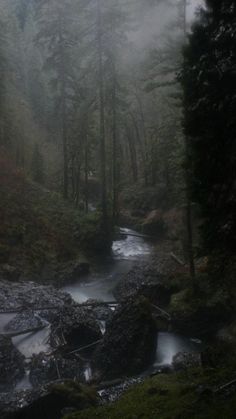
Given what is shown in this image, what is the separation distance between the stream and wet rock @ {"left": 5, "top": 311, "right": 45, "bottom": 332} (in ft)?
1.07

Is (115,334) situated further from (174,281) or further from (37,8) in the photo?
(37,8)

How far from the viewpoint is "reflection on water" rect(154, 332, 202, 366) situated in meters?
16.3

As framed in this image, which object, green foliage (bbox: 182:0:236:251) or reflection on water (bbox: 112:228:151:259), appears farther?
reflection on water (bbox: 112:228:151:259)

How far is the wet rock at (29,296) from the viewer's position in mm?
20031

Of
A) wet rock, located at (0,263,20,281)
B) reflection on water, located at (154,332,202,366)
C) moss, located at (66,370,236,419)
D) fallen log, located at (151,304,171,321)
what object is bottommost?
reflection on water, located at (154,332,202,366)

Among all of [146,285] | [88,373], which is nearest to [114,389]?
[88,373]

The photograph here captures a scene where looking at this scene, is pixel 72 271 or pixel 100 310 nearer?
pixel 100 310

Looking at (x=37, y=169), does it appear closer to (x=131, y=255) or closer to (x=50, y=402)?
(x=131, y=255)

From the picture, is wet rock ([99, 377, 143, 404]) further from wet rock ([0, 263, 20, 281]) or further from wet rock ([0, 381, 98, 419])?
wet rock ([0, 263, 20, 281])

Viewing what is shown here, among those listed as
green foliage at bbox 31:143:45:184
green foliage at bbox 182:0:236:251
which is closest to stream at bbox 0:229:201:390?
green foliage at bbox 182:0:236:251

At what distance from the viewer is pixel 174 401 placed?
383 inches

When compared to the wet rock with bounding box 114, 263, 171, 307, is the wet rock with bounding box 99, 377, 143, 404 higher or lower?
lower

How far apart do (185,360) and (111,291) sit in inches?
369

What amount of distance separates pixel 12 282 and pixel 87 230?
8.98m
